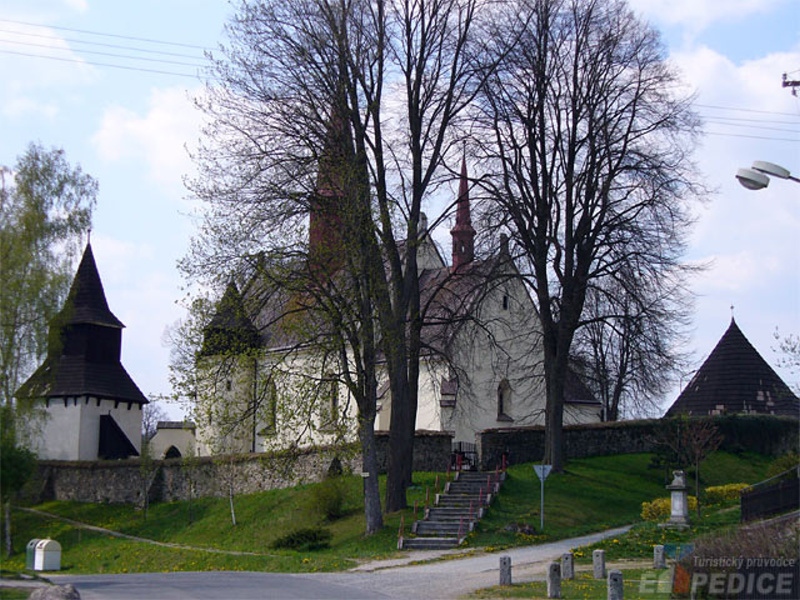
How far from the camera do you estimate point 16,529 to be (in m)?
44.9

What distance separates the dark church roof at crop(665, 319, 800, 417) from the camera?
153 ft

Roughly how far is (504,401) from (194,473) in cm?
1491

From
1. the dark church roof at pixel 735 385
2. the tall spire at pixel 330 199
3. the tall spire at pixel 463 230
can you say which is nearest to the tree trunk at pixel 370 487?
the tall spire at pixel 330 199

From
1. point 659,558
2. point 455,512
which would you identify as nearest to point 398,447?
point 455,512

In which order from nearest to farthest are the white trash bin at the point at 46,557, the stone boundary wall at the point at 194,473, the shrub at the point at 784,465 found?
the white trash bin at the point at 46,557 → the shrub at the point at 784,465 → the stone boundary wall at the point at 194,473

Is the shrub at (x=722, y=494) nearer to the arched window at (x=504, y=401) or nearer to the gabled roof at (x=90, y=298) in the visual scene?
the arched window at (x=504, y=401)

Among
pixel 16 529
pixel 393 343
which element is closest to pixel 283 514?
pixel 393 343

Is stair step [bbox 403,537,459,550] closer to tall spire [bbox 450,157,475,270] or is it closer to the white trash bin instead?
tall spire [bbox 450,157,475,270]

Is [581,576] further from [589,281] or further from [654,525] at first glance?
[589,281]

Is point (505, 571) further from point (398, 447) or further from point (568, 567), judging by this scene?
point (398, 447)

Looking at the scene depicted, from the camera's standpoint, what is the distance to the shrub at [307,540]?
29.7m

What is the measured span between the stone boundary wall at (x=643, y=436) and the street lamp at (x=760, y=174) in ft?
80.9

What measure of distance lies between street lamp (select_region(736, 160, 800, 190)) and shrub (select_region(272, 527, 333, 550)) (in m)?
17.9

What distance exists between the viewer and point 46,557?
96.6ft
